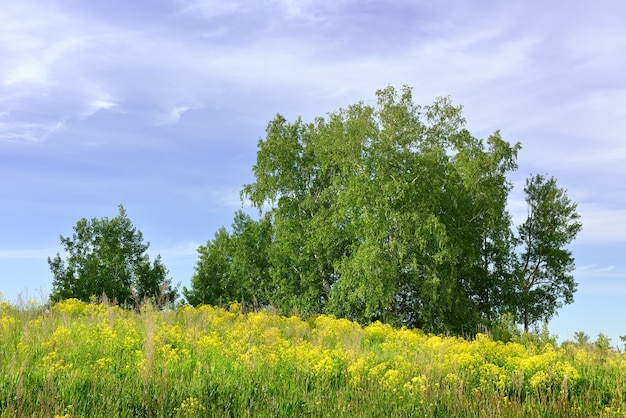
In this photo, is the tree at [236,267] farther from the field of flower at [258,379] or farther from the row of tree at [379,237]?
the field of flower at [258,379]

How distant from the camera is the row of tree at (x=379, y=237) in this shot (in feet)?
80.9

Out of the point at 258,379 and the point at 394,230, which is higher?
the point at 394,230

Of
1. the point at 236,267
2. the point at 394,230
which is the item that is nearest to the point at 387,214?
the point at 394,230

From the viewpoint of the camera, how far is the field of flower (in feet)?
25.9

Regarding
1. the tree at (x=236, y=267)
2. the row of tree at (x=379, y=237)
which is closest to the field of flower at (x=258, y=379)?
the row of tree at (x=379, y=237)

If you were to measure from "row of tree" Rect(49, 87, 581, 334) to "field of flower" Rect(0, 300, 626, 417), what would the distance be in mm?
11443

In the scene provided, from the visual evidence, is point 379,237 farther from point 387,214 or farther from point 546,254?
point 546,254

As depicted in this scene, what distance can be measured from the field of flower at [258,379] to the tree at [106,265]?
20358mm

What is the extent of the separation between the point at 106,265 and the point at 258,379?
1046 inches

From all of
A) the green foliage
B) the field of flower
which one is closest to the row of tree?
the green foliage

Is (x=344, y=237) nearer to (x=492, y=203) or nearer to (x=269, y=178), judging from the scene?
(x=269, y=178)

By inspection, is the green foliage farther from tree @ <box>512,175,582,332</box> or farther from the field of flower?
the field of flower

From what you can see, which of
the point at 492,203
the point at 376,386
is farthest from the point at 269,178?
the point at 376,386

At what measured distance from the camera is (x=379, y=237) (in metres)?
24.4
